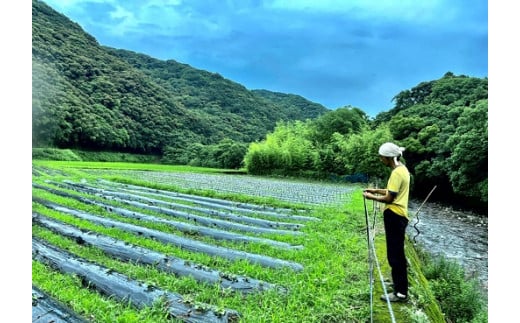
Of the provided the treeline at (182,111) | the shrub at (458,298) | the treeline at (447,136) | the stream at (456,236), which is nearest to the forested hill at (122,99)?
the treeline at (182,111)

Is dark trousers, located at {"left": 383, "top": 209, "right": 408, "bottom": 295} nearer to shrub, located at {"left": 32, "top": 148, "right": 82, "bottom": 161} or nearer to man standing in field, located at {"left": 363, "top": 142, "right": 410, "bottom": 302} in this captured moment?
man standing in field, located at {"left": 363, "top": 142, "right": 410, "bottom": 302}

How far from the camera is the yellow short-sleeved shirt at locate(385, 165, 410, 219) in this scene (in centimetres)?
216

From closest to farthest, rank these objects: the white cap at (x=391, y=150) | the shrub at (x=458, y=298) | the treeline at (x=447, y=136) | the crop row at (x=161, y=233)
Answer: the white cap at (x=391, y=150)
the crop row at (x=161, y=233)
the shrub at (x=458, y=298)
the treeline at (x=447, y=136)

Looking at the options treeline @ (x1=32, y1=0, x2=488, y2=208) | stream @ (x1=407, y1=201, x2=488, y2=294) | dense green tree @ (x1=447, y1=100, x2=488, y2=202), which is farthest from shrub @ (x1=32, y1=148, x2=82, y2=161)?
dense green tree @ (x1=447, y1=100, x2=488, y2=202)

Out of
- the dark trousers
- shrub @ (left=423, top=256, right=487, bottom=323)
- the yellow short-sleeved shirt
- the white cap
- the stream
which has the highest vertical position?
the white cap

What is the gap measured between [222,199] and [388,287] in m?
4.47

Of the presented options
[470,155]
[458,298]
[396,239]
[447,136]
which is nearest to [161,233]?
[396,239]

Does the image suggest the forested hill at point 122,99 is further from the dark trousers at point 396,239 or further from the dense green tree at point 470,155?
the dark trousers at point 396,239

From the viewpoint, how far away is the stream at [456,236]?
448 cm

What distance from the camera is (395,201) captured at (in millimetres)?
2184

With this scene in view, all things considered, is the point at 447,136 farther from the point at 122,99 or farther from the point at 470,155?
the point at 122,99

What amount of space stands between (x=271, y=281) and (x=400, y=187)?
4.07 ft

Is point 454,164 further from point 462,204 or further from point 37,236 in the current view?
point 37,236

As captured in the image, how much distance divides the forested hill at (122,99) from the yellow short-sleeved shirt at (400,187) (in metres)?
2.94
